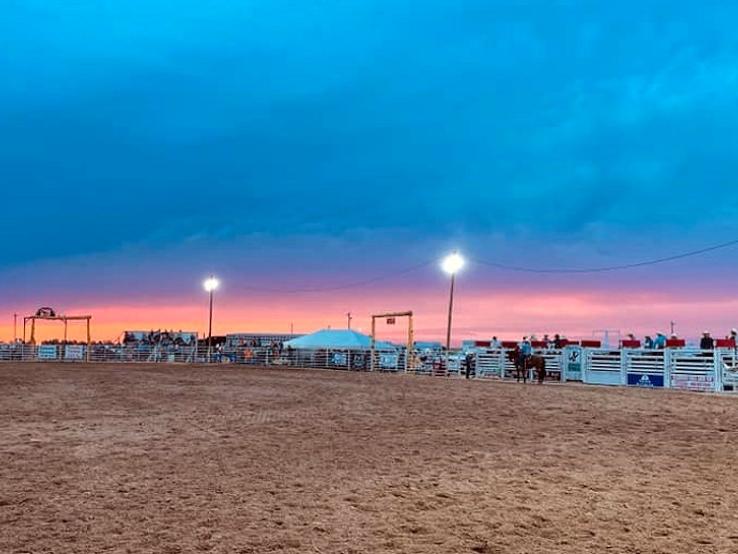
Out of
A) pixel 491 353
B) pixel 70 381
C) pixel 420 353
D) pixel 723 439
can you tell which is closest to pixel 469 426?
pixel 723 439

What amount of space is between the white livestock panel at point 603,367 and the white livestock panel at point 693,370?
2443 mm

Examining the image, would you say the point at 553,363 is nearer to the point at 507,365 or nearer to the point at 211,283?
the point at 507,365

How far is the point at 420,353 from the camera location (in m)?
42.4

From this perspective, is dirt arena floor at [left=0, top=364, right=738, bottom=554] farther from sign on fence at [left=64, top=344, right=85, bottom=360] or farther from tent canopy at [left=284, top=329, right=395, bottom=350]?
sign on fence at [left=64, top=344, right=85, bottom=360]

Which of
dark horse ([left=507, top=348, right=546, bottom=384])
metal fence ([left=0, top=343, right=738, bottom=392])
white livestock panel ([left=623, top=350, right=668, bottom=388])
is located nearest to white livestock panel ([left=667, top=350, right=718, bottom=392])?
metal fence ([left=0, top=343, right=738, bottom=392])

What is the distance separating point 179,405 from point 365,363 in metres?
28.0

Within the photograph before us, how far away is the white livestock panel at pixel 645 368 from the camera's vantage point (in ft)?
88.8

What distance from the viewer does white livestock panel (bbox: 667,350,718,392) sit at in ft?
82.2

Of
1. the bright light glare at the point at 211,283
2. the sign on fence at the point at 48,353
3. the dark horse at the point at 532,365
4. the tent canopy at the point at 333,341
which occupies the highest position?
the bright light glare at the point at 211,283

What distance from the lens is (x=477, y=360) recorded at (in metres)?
35.9

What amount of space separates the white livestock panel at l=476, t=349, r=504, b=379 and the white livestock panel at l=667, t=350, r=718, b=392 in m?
9.96

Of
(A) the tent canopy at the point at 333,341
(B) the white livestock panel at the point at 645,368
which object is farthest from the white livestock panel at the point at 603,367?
(A) the tent canopy at the point at 333,341

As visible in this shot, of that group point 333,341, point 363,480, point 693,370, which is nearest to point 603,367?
point 693,370

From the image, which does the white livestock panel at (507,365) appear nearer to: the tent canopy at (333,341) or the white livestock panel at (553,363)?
the white livestock panel at (553,363)
